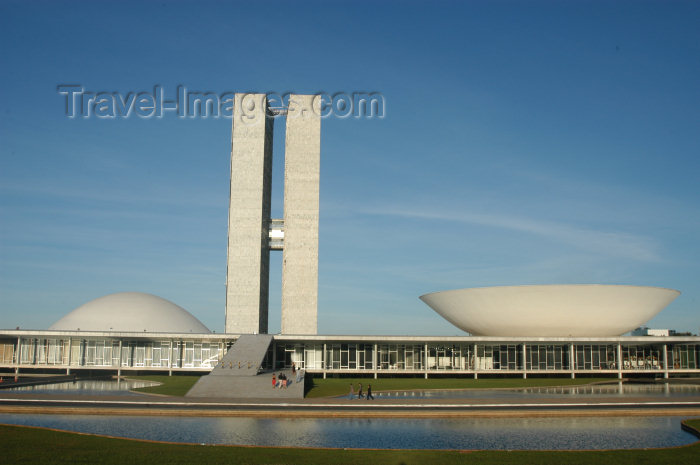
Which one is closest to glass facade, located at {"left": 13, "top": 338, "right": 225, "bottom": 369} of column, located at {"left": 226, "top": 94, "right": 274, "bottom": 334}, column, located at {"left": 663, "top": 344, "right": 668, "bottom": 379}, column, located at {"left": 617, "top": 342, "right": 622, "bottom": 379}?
column, located at {"left": 226, "top": 94, "right": 274, "bottom": 334}

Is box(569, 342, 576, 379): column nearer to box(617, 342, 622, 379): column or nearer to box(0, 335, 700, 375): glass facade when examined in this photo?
box(0, 335, 700, 375): glass facade

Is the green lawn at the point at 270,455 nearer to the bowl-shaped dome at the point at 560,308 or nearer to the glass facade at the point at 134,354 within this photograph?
the bowl-shaped dome at the point at 560,308

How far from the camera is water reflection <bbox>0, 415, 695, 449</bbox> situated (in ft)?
57.3

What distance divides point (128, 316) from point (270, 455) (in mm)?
49264

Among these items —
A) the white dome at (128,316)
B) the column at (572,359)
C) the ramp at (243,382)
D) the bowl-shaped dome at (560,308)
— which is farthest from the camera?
the white dome at (128,316)

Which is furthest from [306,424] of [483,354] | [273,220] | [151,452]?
[273,220]

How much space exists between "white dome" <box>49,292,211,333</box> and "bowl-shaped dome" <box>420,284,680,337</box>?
90.3ft

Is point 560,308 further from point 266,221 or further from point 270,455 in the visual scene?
point 270,455

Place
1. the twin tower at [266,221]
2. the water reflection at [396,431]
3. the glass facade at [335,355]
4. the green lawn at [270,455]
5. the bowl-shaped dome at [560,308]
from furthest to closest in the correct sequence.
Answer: the twin tower at [266,221] → the glass facade at [335,355] → the bowl-shaped dome at [560,308] → the water reflection at [396,431] → the green lawn at [270,455]

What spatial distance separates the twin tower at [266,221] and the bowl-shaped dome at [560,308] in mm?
15541

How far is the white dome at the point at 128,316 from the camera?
195ft

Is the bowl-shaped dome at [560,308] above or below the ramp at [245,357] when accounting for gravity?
above

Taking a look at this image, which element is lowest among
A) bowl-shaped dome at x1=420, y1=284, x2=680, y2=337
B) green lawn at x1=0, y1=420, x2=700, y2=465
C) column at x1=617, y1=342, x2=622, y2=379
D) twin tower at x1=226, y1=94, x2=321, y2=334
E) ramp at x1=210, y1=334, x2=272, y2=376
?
column at x1=617, y1=342, x2=622, y2=379

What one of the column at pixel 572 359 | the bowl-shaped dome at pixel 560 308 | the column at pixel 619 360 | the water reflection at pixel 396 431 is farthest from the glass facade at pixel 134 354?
the column at pixel 619 360
